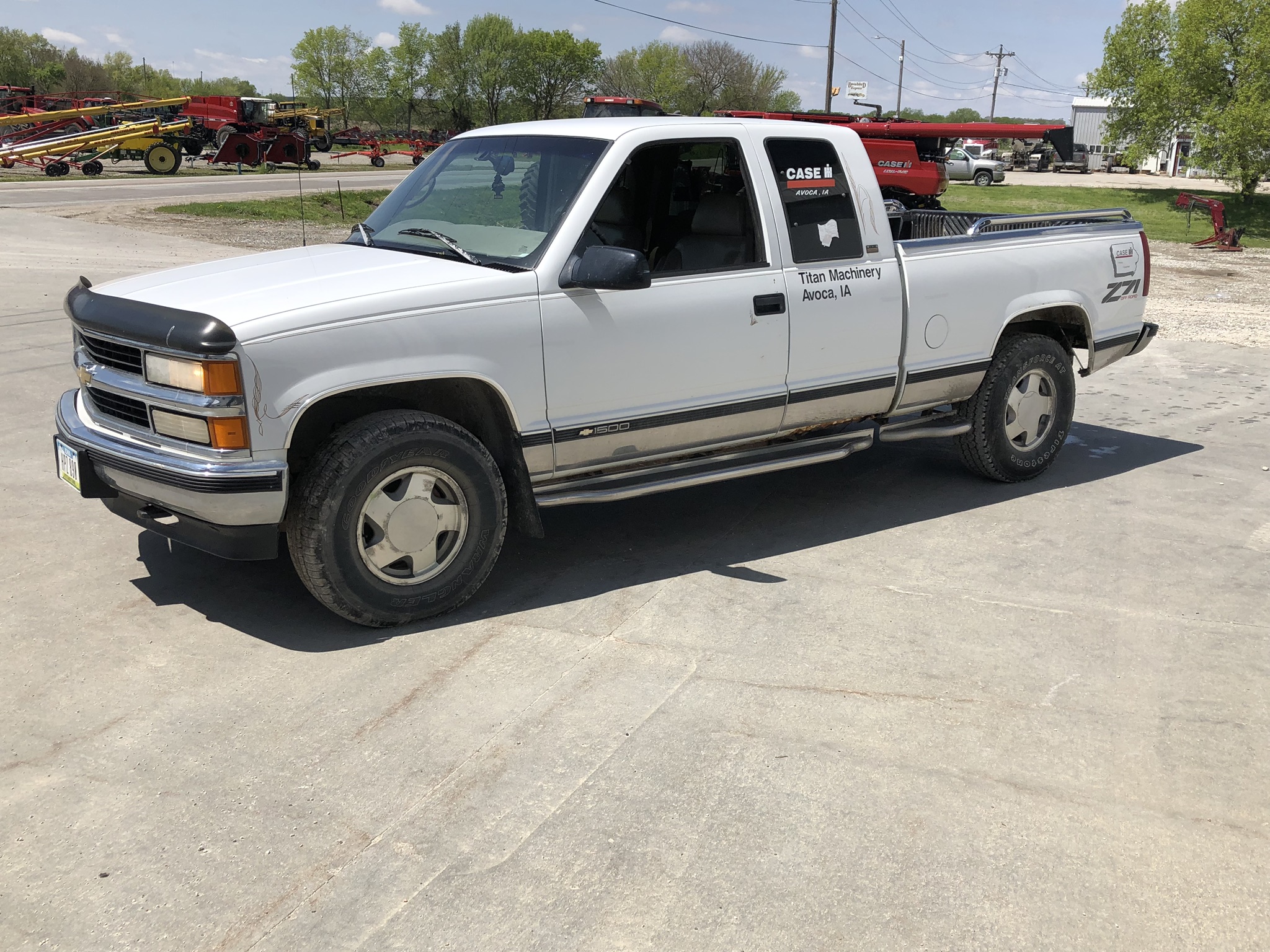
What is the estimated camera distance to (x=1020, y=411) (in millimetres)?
6512

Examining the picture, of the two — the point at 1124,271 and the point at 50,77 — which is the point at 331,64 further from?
the point at 1124,271

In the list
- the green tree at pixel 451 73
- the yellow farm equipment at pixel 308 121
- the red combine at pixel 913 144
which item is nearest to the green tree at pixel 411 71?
the green tree at pixel 451 73

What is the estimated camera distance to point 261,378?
3.95m

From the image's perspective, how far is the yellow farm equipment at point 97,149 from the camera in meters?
32.6

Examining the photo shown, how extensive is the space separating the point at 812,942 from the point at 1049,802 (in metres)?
1.05

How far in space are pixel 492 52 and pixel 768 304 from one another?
Result: 97.9 meters

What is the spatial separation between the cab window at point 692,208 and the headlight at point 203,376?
1866mm

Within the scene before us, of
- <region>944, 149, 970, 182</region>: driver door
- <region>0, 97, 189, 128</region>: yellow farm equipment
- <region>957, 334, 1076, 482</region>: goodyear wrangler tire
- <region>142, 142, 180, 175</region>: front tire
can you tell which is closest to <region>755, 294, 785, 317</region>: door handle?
<region>957, 334, 1076, 482</region>: goodyear wrangler tire

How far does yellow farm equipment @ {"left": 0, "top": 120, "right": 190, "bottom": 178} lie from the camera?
3259cm

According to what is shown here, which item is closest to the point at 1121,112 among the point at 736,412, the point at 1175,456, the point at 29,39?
the point at 1175,456

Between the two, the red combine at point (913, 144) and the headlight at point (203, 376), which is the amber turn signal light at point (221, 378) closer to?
the headlight at point (203, 376)

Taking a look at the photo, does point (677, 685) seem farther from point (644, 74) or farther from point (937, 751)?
point (644, 74)

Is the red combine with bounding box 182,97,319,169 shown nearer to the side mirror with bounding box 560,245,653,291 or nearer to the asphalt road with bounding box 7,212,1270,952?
the asphalt road with bounding box 7,212,1270,952

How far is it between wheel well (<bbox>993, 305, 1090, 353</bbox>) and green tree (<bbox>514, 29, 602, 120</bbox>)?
301 feet
